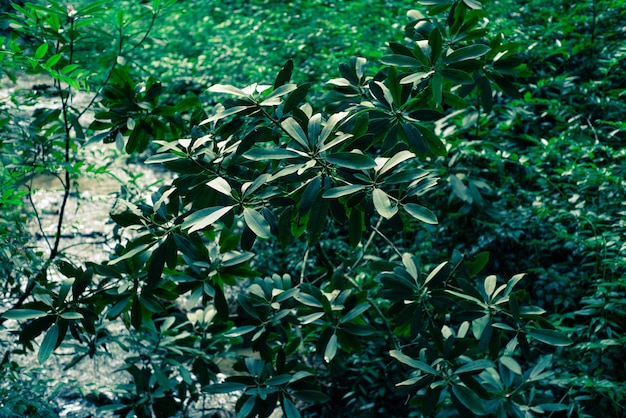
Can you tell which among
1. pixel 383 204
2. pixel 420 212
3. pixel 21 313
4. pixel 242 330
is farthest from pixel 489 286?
pixel 21 313

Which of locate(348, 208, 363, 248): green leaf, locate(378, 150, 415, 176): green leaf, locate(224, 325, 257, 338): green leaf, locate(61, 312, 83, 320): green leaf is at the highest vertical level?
locate(378, 150, 415, 176): green leaf

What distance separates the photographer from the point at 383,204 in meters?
1.70

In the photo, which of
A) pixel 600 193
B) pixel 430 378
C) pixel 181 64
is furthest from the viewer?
pixel 181 64

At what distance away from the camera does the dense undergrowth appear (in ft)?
6.18

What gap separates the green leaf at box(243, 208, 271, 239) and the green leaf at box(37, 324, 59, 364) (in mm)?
761

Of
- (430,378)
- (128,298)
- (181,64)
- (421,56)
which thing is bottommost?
(181,64)

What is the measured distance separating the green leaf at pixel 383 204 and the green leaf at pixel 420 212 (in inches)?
2.5

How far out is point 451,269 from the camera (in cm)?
202

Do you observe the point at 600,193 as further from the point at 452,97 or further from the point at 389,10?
the point at 389,10

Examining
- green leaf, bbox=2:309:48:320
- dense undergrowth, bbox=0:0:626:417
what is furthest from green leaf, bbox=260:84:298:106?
green leaf, bbox=2:309:48:320

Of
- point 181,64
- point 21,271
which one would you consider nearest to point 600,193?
point 21,271

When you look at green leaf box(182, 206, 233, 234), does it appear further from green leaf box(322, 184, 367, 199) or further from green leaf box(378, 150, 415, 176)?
green leaf box(378, 150, 415, 176)

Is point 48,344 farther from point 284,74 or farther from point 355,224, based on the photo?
point 284,74

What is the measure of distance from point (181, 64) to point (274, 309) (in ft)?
13.1
